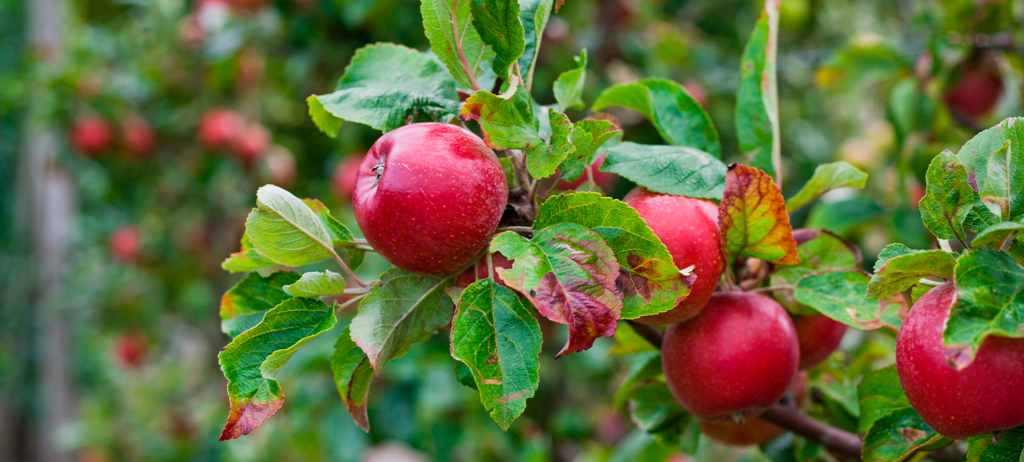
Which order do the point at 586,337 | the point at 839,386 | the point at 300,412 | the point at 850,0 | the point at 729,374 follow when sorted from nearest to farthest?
1. the point at 586,337
2. the point at 729,374
3. the point at 839,386
4. the point at 300,412
5. the point at 850,0

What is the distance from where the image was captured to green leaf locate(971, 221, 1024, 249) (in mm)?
358

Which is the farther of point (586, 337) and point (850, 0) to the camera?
point (850, 0)

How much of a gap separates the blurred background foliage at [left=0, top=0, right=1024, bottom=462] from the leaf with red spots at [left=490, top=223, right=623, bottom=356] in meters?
0.27

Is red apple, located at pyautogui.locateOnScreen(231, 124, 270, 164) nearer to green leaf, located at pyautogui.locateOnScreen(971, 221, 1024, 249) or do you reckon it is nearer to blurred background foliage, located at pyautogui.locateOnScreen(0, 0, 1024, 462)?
blurred background foliage, located at pyautogui.locateOnScreen(0, 0, 1024, 462)

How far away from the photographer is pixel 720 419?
0.56 meters

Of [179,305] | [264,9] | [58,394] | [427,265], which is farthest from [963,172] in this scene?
[58,394]

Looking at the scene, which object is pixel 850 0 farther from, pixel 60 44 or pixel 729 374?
pixel 60 44

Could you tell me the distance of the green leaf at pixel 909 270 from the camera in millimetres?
382

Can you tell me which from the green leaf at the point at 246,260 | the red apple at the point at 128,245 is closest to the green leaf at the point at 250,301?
the green leaf at the point at 246,260

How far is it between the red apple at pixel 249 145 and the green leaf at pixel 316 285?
1680 millimetres

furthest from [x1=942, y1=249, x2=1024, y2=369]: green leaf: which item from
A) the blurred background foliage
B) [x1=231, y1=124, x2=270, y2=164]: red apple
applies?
[x1=231, y1=124, x2=270, y2=164]: red apple

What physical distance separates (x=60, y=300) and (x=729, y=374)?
102 inches

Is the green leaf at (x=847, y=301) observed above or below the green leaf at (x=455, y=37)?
below

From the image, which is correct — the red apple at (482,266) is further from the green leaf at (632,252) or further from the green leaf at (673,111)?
the green leaf at (673,111)
